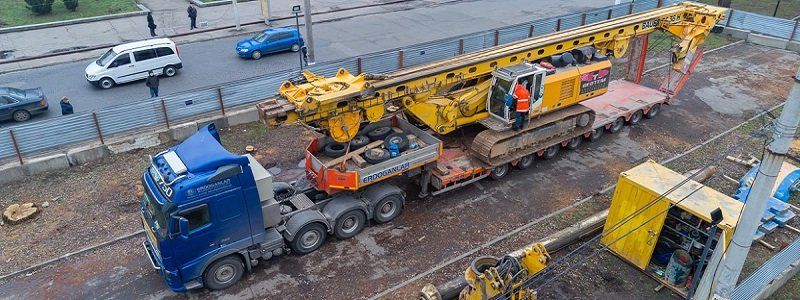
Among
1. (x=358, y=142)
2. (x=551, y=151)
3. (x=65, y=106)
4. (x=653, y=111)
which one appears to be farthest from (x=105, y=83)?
(x=653, y=111)

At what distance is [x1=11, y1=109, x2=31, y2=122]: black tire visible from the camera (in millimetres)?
18719

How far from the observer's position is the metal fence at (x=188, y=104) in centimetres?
1565

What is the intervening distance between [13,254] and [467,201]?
1079 cm

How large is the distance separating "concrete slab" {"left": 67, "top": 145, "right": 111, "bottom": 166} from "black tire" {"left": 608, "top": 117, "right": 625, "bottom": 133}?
1576cm

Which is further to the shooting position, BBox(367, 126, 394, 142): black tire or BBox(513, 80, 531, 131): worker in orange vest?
BBox(513, 80, 531, 131): worker in orange vest

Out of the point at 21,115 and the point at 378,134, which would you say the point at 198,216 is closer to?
the point at 378,134

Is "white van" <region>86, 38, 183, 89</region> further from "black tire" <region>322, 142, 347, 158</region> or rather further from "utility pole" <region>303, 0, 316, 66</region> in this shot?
"black tire" <region>322, 142, 347, 158</region>

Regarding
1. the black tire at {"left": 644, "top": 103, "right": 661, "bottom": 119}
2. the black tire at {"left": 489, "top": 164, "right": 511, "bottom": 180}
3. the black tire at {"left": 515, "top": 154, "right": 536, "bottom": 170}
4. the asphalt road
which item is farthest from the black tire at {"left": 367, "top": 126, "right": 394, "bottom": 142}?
the asphalt road

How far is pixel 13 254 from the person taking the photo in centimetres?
1233

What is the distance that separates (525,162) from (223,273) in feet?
28.8

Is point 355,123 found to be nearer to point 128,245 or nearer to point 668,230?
point 128,245

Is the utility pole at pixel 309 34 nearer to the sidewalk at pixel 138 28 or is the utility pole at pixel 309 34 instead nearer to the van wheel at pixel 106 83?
the van wheel at pixel 106 83

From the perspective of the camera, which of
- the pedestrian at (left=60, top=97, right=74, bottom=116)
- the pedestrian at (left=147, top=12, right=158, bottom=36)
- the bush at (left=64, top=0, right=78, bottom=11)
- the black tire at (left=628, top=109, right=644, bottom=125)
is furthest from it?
the bush at (left=64, top=0, right=78, bottom=11)

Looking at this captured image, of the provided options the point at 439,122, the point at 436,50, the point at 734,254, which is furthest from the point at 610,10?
the point at 734,254
